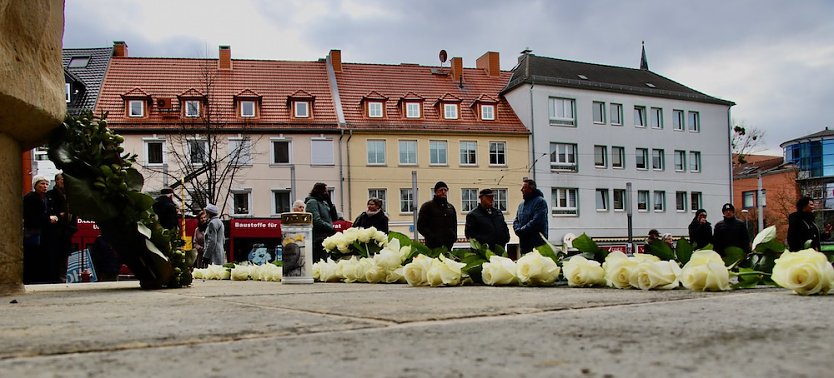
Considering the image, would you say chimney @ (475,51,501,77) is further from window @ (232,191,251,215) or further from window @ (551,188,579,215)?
window @ (232,191,251,215)

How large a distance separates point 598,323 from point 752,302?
101cm

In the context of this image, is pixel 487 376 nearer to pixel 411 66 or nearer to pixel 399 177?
pixel 399 177

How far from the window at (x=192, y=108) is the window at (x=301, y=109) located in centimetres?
514

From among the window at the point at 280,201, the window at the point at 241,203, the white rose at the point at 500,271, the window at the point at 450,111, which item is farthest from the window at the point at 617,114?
the white rose at the point at 500,271

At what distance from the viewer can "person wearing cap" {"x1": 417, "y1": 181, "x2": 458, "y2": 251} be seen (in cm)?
1009

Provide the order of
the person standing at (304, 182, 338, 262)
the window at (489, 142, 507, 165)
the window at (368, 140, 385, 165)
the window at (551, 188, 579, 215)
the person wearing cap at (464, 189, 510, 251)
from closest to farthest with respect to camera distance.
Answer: the person standing at (304, 182, 338, 262) < the person wearing cap at (464, 189, 510, 251) < the window at (368, 140, 385, 165) < the window at (489, 142, 507, 165) < the window at (551, 188, 579, 215)

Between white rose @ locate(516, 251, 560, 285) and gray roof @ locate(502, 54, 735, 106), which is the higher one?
gray roof @ locate(502, 54, 735, 106)

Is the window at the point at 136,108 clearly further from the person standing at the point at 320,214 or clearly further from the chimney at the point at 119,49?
the person standing at the point at 320,214

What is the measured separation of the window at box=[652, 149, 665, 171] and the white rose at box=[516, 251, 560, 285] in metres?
45.5

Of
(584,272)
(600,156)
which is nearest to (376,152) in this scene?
(600,156)

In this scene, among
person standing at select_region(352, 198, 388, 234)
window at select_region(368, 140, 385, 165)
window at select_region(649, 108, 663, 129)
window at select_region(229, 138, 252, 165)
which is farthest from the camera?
window at select_region(649, 108, 663, 129)

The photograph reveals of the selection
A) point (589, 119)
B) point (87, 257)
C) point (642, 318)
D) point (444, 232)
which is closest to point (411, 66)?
point (589, 119)

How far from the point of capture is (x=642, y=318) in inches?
90.1

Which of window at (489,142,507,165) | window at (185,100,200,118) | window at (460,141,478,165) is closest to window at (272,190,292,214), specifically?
window at (185,100,200,118)
